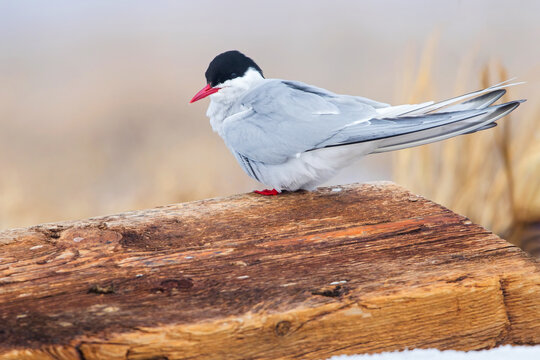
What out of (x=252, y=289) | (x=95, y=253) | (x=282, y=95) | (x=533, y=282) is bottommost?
(x=533, y=282)

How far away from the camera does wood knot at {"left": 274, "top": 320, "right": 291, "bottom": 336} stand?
1457 millimetres

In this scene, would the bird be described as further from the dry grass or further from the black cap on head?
the dry grass

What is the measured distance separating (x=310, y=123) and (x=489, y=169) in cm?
108

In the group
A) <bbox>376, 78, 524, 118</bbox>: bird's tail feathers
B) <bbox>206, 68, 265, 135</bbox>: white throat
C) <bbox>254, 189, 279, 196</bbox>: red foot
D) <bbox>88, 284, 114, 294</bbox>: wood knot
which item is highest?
<bbox>206, 68, 265, 135</bbox>: white throat

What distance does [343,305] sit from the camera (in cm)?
150

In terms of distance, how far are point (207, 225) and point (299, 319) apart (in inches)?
21.7

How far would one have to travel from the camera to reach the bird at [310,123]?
6.20 ft

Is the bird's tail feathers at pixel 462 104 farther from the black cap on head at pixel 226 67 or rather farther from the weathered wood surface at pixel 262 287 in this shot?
the black cap on head at pixel 226 67

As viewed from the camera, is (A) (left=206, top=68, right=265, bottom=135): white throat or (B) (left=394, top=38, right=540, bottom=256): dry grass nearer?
(A) (left=206, top=68, right=265, bottom=135): white throat

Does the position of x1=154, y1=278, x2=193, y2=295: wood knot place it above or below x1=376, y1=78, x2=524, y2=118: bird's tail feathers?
below

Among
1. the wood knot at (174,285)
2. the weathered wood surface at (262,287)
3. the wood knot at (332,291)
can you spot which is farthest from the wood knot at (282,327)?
the wood knot at (174,285)

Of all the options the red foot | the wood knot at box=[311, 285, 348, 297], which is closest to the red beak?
the red foot

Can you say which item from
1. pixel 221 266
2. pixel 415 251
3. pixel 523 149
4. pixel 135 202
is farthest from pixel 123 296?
pixel 523 149

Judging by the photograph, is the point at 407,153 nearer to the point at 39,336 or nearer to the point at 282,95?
the point at 282,95
